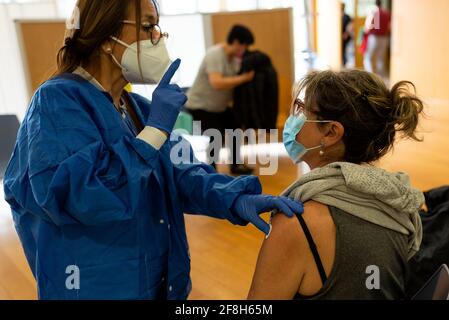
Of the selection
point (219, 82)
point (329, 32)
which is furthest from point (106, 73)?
point (329, 32)

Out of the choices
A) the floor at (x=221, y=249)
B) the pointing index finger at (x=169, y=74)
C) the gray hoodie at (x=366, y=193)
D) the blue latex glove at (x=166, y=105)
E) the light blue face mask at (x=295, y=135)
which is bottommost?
the floor at (x=221, y=249)

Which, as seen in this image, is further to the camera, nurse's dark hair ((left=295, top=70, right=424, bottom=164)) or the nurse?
nurse's dark hair ((left=295, top=70, right=424, bottom=164))

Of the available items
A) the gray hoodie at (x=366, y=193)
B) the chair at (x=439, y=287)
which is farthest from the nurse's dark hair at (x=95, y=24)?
the chair at (x=439, y=287)

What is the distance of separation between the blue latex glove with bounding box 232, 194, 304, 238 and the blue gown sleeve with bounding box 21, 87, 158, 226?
0.27 metres

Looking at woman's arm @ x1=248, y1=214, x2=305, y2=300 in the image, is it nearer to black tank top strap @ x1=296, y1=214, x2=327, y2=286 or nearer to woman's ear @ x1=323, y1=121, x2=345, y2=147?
black tank top strap @ x1=296, y1=214, x2=327, y2=286

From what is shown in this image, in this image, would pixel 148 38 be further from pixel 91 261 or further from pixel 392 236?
pixel 392 236

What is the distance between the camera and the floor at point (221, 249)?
7.35ft

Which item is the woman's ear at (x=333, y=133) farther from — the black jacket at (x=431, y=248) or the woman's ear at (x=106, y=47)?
the black jacket at (x=431, y=248)

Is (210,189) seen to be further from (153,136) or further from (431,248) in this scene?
(431,248)

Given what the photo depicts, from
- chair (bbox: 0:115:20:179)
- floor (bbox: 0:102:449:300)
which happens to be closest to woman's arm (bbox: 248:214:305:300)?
floor (bbox: 0:102:449:300)

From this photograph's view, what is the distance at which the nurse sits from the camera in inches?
35.3

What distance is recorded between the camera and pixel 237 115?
3.68 m

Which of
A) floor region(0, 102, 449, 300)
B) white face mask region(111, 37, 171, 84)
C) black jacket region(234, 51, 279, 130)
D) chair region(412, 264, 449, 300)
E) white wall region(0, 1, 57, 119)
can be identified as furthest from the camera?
white wall region(0, 1, 57, 119)
